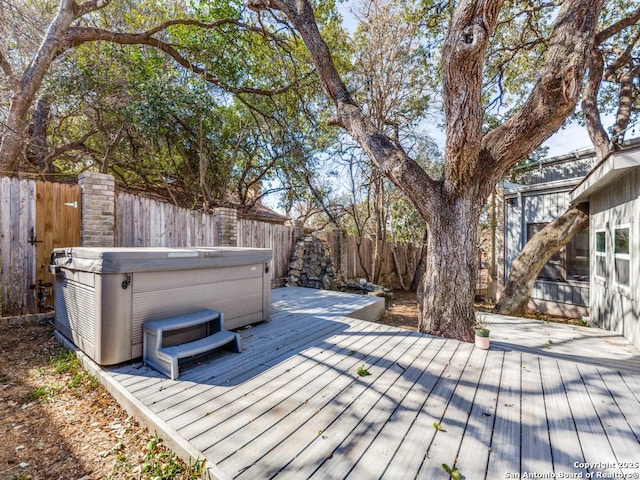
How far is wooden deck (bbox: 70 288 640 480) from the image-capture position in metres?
1.48

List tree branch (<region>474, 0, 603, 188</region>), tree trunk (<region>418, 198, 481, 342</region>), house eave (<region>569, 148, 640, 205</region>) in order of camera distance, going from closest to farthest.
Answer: tree branch (<region>474, 0, 603, 188</region>) → tree trunk (<region>418, 198, 481, 342</region>) → house eave (<region>569, 148, 640, 205</region>)

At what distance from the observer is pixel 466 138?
10.6 ft

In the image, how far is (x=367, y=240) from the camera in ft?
33.8

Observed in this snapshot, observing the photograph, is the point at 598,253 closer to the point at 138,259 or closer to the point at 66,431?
the point at 138,259

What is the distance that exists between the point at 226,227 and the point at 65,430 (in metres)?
4.38

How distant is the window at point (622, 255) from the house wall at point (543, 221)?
8.85 feet

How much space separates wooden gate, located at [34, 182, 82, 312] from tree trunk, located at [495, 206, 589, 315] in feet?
27.4

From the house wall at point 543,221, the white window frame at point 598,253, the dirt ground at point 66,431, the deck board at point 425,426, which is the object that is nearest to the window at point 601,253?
the white window frame at point 598,253

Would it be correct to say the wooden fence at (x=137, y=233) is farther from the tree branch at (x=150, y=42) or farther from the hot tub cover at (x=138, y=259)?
the tree branch at (x=150, y=42)

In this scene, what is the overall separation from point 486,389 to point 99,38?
8.83 meters

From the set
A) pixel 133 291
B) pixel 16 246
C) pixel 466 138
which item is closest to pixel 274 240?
pixel 16 246

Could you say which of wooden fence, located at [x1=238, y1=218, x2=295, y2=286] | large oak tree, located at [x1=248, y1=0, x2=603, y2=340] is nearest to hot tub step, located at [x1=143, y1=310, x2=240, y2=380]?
large oak tree, located at [x1=248, y1=0, x2=603, y2=340]

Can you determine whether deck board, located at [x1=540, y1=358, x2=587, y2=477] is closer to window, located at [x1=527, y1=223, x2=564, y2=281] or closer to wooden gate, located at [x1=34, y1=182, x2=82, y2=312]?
wooden gate, located at [x1=34, y1=182, x2=82, y2=312]

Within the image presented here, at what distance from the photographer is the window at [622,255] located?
172 inches
